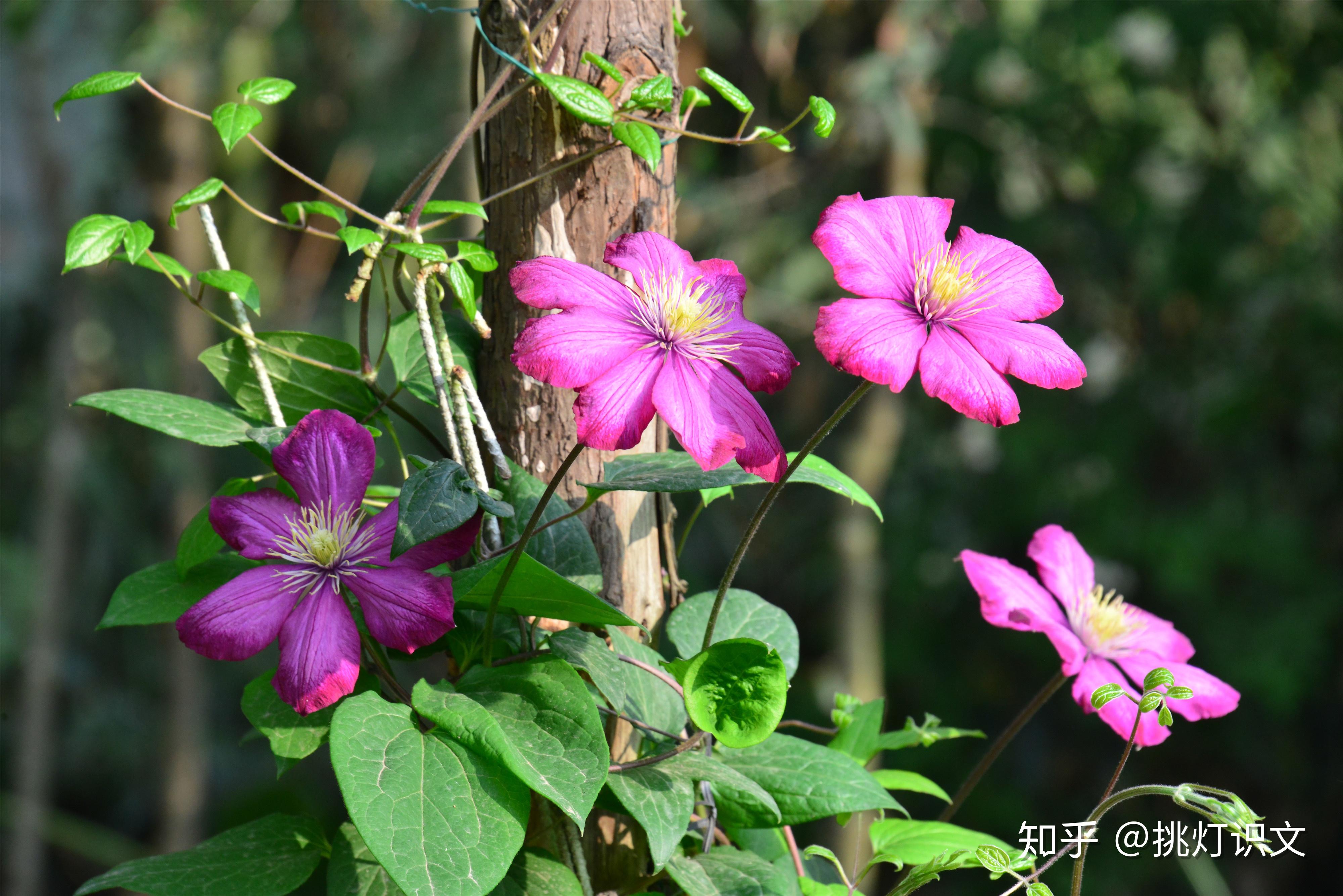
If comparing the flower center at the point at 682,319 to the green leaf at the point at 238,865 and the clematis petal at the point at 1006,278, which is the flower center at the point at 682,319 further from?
the green leaf at the point at 238,865

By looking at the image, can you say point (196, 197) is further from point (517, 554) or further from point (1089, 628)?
point (1089, 628)

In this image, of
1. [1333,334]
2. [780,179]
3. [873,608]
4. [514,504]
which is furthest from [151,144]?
[1333,334]

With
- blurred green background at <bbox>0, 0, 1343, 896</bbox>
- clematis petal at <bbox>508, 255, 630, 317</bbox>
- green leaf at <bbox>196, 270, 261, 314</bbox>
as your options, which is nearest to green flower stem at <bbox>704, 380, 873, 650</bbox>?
clematis petal at <bbox>508, 255, 630, 317</bbox>

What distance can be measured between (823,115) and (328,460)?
35 cm

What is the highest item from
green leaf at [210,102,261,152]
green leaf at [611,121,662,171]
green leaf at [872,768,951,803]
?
green leaf at [611,121,662,171]

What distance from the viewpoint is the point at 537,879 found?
1.84ft

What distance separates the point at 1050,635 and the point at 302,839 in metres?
0.47

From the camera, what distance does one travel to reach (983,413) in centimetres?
46

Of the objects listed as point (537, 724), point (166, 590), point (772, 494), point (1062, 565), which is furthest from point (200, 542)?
point (1062, 565)

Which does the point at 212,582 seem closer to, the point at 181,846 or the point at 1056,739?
the point at 181,846

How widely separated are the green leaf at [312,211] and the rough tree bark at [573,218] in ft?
0.31

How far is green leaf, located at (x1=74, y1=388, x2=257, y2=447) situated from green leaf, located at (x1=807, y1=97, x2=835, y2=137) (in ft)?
1.28

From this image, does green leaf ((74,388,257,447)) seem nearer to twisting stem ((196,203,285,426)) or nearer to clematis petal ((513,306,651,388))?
twisting stem ((196,203,285,426))

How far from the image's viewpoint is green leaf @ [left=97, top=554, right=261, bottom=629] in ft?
2.05
